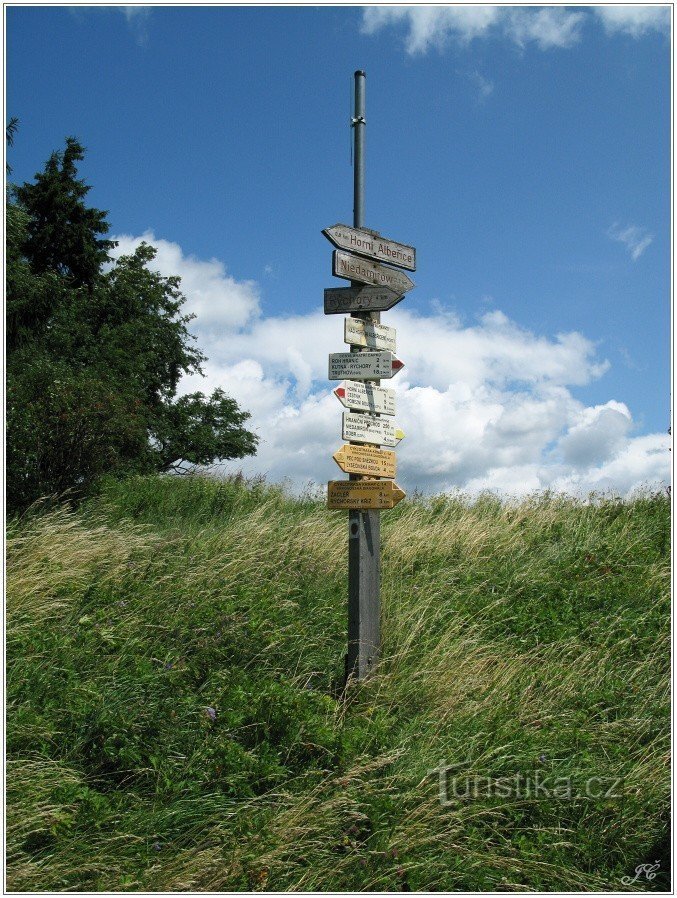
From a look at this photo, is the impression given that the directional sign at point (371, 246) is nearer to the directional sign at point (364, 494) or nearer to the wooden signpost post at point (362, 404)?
the wooden signpost post at point (362, 404)

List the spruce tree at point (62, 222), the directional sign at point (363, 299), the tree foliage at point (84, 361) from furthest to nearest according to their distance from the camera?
the spruce tree at point (62, 222) < the tree foliage at point (84, 361) < the directional sign at point (363, 299)

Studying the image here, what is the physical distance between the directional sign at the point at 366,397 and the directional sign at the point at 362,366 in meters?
0.09

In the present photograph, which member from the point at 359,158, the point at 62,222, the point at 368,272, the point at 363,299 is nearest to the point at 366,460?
the point at 363,299

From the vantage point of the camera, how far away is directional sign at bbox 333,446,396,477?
577 centimetres

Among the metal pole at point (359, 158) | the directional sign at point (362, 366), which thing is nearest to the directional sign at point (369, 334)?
the directional sign at point (362, 366)

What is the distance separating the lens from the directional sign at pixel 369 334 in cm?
595

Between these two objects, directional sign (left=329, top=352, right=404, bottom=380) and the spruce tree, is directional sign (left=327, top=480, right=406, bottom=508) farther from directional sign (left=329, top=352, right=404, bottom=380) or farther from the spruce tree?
the spruce tree

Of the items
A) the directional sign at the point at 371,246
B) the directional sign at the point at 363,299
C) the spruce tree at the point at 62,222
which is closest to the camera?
Answer: the directional sign at the point at 371,246

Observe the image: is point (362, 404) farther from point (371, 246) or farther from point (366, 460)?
point (371, 246)

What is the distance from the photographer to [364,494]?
19.3ft

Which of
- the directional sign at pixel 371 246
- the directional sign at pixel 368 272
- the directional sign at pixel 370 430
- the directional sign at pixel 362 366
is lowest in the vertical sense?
the directional sign at pixel 370 430

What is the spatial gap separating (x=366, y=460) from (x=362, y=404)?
486 mm

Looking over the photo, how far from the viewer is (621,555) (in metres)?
9.27

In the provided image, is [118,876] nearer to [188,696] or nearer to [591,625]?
[188,696]
